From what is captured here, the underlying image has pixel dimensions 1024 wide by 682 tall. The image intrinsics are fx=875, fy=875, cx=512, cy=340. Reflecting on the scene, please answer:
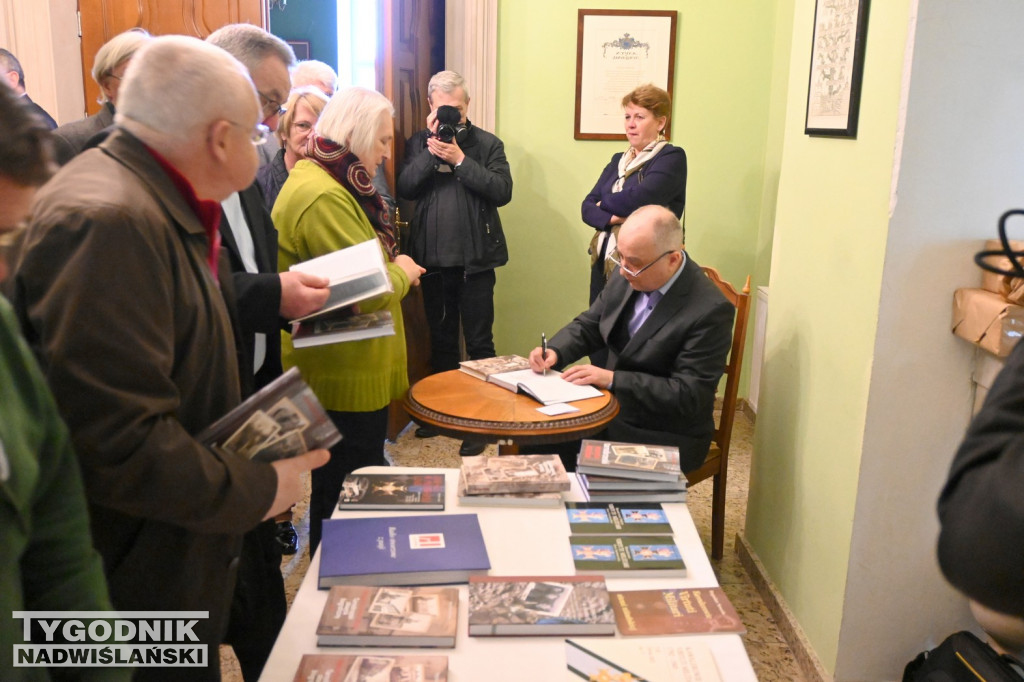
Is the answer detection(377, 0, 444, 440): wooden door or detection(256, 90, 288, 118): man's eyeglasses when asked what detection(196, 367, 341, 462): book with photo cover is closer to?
detection(256, 90, 288, 118): man's eyeglasses

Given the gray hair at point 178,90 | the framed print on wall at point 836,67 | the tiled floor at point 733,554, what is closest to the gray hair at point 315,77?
the tiled floor at point 733,554

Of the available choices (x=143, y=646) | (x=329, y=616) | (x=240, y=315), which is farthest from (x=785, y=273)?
(x=143, y=646)

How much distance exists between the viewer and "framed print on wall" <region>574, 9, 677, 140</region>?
4.59 meters

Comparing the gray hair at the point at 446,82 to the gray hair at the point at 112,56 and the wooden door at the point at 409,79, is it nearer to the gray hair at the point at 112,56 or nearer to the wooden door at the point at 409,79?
the wooden door at the point at 409,79

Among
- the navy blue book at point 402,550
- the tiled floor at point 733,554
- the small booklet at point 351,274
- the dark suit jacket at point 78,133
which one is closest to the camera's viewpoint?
the navy blue book at point 402,550

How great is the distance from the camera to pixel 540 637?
135 cm

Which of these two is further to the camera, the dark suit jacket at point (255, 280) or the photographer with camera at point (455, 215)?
the photographer with camera at point (455, 215)

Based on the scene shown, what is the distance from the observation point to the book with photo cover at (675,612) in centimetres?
137

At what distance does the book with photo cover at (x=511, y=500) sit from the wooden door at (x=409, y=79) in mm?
2353

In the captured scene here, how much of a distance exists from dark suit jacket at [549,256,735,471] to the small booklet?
95 centimetres

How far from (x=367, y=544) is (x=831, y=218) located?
156cm

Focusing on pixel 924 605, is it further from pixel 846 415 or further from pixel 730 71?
pixel 730 71

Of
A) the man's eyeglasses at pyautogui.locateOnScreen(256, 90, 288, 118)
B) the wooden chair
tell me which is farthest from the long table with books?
the wooden chair

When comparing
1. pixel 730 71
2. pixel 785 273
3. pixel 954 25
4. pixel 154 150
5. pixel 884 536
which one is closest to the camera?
pixel 154 150
